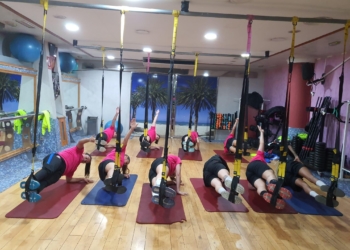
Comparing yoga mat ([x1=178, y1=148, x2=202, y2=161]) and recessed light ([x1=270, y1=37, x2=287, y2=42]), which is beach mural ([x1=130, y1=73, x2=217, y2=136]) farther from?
recessed light ([x1=270, y1=37, x2=287, y2=42])

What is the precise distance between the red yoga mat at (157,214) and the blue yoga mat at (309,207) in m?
1.43

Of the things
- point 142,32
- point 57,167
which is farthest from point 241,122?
point 142,32

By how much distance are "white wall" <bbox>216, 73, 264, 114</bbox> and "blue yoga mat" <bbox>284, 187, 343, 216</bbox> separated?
5.19 m

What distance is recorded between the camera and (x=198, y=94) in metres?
8.25

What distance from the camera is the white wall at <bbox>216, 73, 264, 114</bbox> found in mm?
8453

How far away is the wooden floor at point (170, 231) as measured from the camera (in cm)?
229

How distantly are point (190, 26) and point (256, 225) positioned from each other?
2.58m

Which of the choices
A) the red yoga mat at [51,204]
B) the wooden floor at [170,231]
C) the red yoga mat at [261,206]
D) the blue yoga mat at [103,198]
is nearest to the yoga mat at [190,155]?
the red yoga mat at [261,206]

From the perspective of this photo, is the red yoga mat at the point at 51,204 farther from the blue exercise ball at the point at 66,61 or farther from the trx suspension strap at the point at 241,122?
the blue exercise ball at the point at 66,61

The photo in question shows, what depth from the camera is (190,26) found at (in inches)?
139

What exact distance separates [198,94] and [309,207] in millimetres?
5465

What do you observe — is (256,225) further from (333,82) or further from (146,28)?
(333,82)

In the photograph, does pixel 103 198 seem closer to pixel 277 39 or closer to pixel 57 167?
pixel 57 167

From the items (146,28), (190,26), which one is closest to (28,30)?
(146,28)
